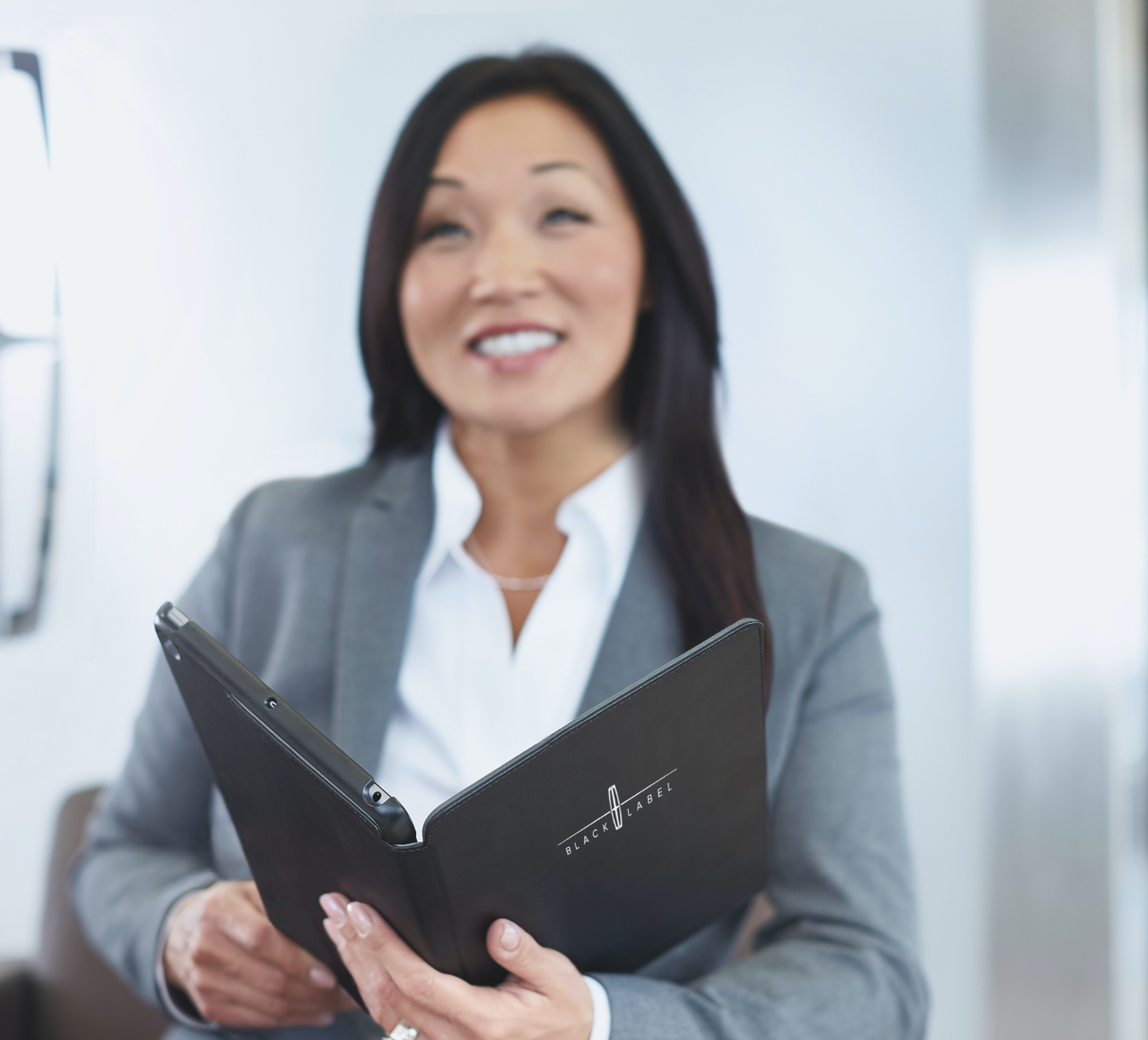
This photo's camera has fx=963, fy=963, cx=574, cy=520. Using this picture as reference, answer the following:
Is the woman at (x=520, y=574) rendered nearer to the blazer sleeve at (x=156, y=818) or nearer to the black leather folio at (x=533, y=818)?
the blazer sleeve at (x=156, y=818)

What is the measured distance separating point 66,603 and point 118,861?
292 millimetres

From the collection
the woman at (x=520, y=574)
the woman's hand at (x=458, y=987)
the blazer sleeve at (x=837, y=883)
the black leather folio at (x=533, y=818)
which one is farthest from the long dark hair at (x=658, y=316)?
the woman's hand at (x=458, y=987)

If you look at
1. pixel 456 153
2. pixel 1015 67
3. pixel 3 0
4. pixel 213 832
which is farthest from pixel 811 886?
pixel 3 0

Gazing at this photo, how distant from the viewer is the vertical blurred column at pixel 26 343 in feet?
3.35

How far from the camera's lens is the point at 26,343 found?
1038mm

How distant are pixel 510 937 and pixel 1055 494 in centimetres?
→ 87

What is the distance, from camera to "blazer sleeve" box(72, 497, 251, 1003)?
933 millimetres

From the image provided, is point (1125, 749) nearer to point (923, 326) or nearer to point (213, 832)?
point (923, 326)

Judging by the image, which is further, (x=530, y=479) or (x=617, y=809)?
(x=530, y=479)

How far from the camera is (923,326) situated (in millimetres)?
1104

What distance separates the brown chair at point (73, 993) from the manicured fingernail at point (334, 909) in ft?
2.12

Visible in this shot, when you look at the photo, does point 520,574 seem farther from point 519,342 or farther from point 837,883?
point 837,883

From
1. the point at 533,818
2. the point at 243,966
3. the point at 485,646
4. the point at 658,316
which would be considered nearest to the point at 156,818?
the point at 243,966

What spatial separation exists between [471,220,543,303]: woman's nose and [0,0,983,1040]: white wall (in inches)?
8.1
